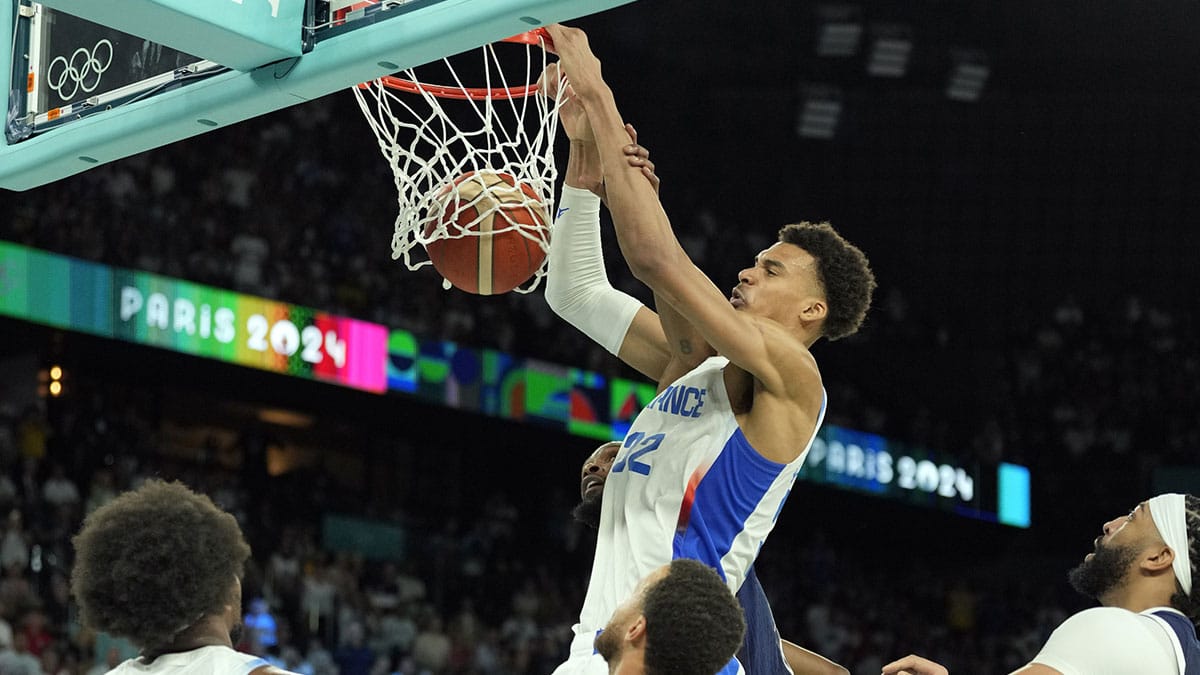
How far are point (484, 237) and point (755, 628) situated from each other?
1.15m

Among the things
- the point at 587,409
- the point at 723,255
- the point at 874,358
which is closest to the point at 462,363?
the point at 587,409

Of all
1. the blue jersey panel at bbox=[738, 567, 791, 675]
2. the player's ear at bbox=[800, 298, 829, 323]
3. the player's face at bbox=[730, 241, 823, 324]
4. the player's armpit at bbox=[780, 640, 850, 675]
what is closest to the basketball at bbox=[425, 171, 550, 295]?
the player's face at bbox=[730, 241, 823, 324]

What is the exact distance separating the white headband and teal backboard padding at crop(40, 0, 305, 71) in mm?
1964

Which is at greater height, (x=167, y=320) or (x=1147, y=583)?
(x=1147, y=583)

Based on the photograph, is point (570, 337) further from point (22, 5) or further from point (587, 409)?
point (22, 5)

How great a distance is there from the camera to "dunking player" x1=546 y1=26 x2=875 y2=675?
10.6ft

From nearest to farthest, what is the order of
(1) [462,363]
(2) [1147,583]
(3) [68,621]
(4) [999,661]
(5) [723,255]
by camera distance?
1. (2) [1147,583]
2. (3) [68,621]
3. (1) [462,363]
4. (4) [999,661]
5. (5) [723,255]

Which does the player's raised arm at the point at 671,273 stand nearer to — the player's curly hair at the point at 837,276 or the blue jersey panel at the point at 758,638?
the player's curly hair at the point at 837,276

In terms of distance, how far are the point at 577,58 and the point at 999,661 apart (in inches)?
485

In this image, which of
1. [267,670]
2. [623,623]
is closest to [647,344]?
[623,623]

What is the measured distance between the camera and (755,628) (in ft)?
10.9

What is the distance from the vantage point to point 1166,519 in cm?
325

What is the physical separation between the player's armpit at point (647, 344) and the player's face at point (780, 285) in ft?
1.01

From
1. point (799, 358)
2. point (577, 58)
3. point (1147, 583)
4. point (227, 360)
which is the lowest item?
point (227, 360)
